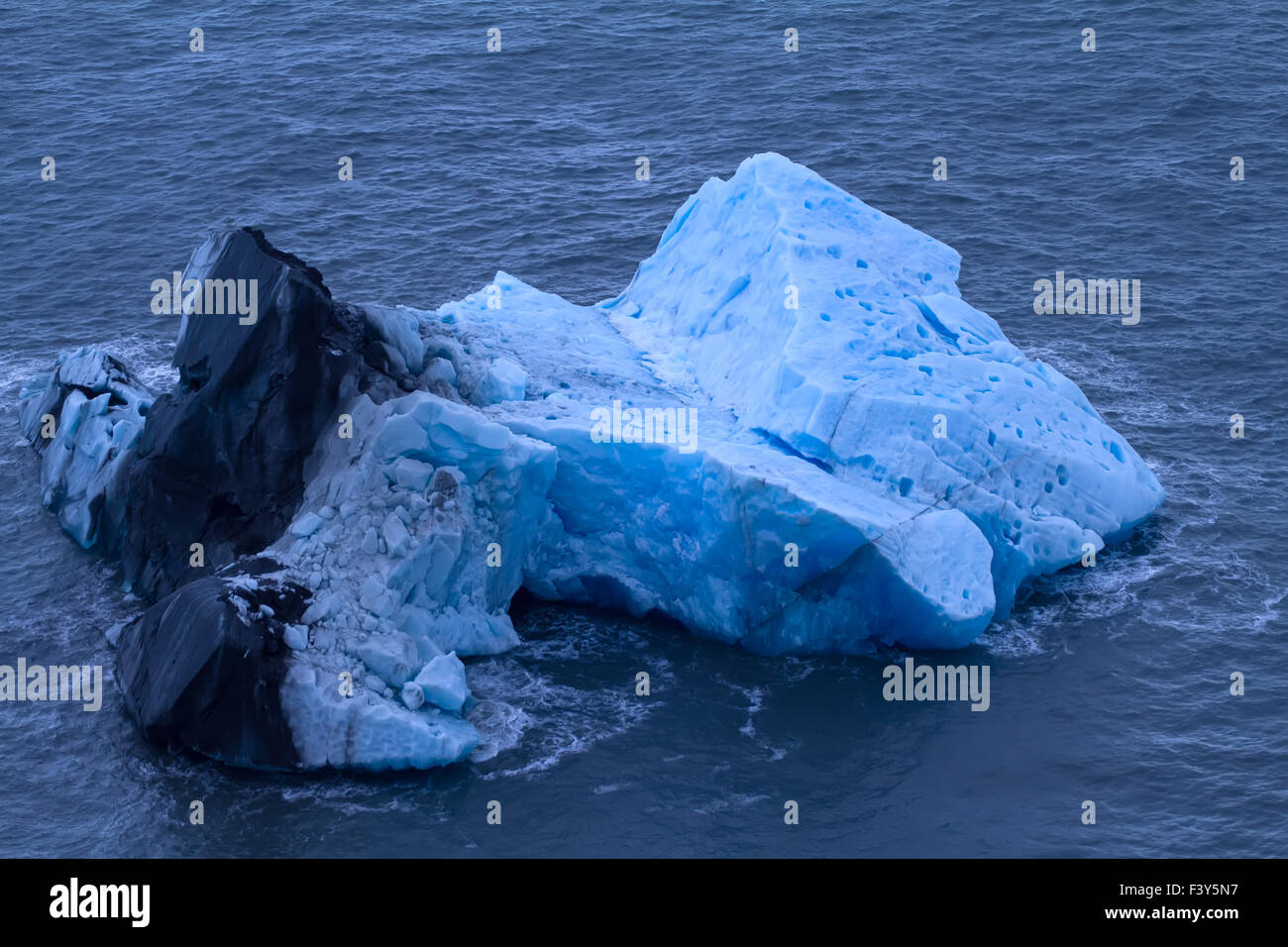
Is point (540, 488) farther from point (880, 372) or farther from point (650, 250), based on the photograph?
point (650, 250)

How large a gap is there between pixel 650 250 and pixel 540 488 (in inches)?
799

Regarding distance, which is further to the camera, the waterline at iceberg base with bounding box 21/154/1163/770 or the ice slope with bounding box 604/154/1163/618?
the ice slope with bounding box 604/154/1163/618

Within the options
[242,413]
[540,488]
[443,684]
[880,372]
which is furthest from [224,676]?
[880,372]

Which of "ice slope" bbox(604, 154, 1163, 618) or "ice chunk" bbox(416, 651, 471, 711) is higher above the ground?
"ice slope" bbox(604, 154, 1163, 618)

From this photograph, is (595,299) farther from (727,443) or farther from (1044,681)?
(1044,681)

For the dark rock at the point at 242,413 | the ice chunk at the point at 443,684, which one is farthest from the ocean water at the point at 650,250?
the dark rock at the point at 242,413

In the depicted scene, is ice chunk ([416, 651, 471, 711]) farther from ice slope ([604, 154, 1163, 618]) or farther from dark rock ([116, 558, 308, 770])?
ice slope ([604, 154, 1163, 618])

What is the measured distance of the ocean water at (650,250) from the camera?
35.8 metres

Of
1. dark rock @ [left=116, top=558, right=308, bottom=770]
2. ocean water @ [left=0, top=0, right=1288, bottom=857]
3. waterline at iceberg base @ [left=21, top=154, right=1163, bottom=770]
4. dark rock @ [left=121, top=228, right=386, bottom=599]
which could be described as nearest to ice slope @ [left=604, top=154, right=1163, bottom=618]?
waterline at iceberg base @ [left=21, top=154, right=1163, bottom=770]

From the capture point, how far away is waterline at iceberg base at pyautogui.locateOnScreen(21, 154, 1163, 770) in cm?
3762

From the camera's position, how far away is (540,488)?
41.6 meters

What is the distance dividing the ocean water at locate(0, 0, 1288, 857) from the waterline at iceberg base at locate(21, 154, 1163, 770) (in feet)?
3.89

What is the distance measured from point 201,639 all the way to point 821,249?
1888 cm
